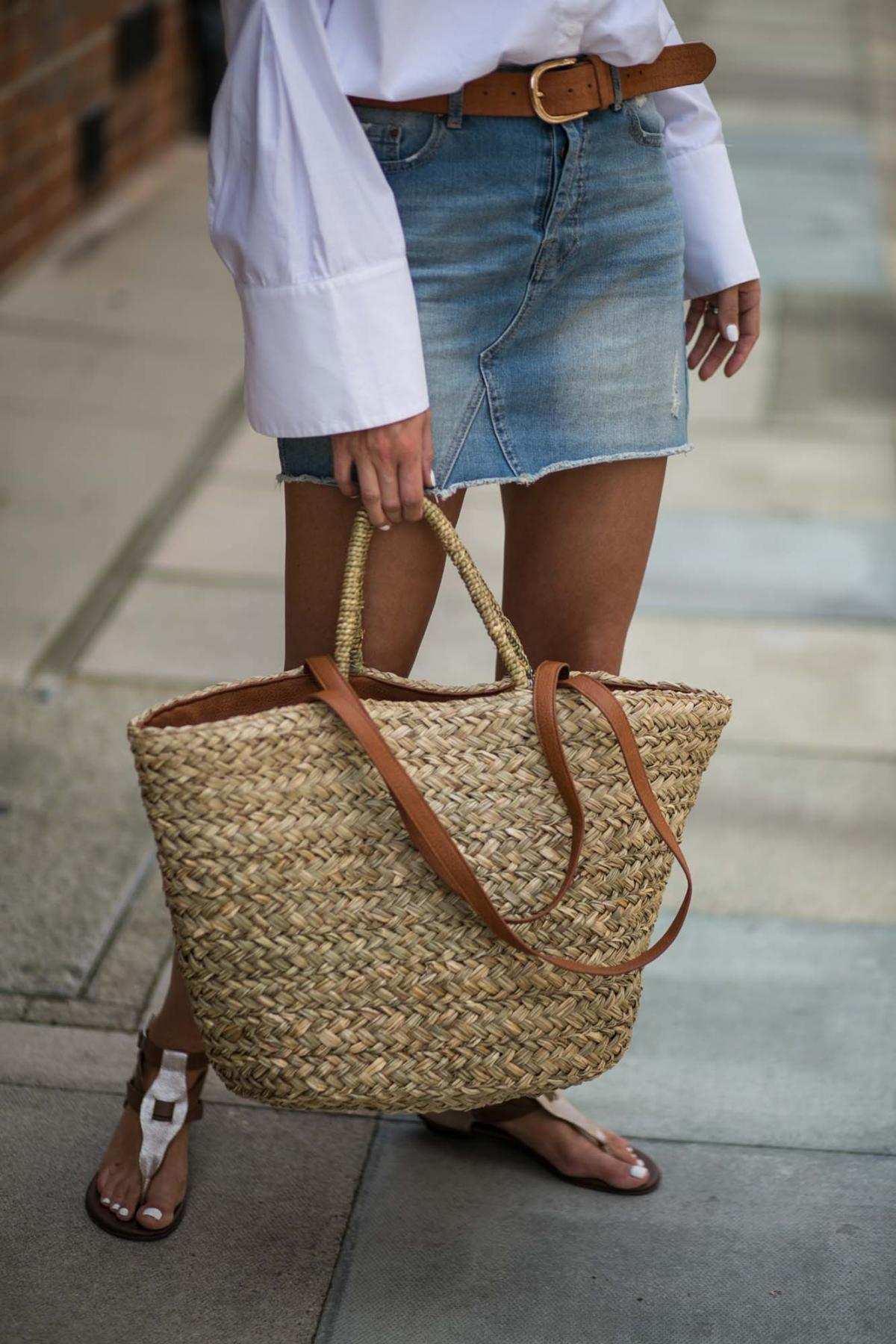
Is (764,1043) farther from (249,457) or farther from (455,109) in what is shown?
(249,457)

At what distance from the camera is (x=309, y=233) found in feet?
5.03

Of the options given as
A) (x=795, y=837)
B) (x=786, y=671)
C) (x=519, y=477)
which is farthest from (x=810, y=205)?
(x=519, y=477)

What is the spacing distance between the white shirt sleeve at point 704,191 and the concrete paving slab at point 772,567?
1994 millimetres

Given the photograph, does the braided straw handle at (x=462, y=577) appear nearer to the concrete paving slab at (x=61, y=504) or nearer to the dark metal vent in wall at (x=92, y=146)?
the concrete paving slab at (x=61, y=504)

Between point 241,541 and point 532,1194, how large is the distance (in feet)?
8.29

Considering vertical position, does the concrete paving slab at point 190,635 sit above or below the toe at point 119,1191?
below

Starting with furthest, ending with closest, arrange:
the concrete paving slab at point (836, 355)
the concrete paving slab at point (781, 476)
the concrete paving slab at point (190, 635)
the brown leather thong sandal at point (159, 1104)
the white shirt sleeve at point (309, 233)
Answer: the concrete paving slab at point (836, 355), the concrete paving slab at point (781, 476), the concrete paving slab at point (190, 635), the brown leather thong sandal at point (159, 1104), the white shirt sleeve at point (309, 233)

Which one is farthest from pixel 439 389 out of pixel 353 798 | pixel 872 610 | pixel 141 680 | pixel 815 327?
pixel 815 327

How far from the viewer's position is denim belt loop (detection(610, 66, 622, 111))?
1.67 m

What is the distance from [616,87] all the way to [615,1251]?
143 cm

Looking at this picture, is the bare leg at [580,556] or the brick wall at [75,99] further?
the brick wall at [75,99]

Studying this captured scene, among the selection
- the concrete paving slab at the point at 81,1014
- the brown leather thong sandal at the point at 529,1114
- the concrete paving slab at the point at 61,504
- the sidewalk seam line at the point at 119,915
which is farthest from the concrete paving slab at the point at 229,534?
the brown leather thong sandal at the point at 529,1114

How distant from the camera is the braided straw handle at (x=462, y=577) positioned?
65.6 inches

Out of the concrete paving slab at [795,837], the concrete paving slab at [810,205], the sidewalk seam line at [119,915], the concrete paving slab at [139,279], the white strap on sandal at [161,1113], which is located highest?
the white strap on sandal at [161,1113]
